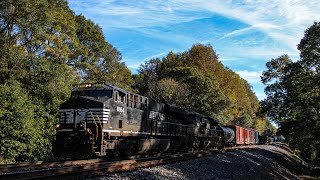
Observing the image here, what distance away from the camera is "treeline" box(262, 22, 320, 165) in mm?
24625

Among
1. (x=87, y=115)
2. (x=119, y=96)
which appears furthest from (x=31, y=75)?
(x=87, y=115)

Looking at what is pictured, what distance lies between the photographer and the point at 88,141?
13.8 meters

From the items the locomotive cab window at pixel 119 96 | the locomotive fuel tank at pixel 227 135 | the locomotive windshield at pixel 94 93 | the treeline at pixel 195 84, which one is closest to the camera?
the locomotive windshield at pixel 94 93

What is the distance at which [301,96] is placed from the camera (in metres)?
27.2

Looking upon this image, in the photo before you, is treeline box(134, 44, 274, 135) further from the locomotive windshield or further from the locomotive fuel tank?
the locomotive windshield

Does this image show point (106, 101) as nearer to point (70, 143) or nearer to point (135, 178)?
point (70, 143)

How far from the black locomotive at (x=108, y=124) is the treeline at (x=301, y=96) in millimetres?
12450

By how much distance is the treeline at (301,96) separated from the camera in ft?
80.8

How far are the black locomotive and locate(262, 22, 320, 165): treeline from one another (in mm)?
12450

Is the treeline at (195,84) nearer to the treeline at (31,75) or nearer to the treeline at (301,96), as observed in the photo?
the treeline at (301,96)

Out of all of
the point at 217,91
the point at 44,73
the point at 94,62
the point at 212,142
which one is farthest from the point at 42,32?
the point at 217,91

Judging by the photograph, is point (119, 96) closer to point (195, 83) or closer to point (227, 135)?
point (227, 135)

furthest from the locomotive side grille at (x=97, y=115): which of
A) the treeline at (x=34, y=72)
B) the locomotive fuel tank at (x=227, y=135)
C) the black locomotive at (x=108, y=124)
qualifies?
the locomotive fuel tank at (x=227, y=135)

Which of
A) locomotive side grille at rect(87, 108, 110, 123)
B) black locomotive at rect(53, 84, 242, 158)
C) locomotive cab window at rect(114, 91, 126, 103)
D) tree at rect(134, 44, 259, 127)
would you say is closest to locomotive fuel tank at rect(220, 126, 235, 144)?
tree at rect(134, 44, 259, 127)
